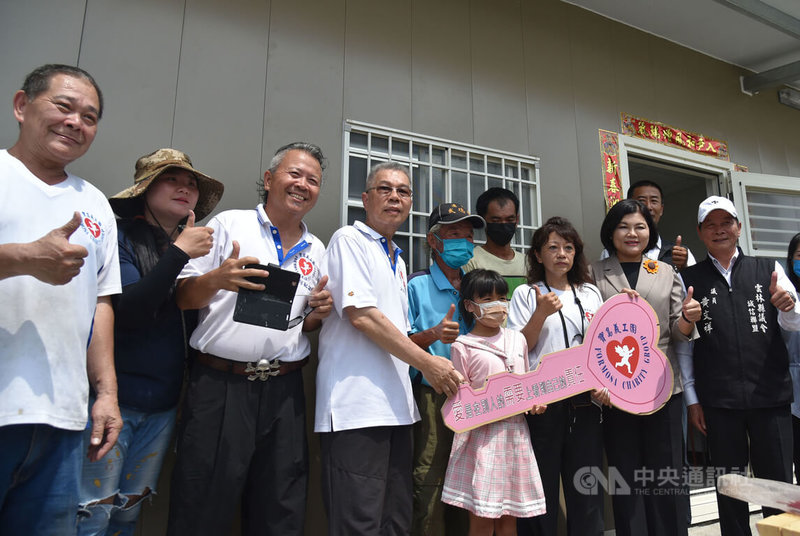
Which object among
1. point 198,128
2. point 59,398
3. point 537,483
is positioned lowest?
point 537,483

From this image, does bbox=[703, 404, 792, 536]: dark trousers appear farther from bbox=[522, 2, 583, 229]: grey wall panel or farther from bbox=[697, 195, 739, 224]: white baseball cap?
bbox=[522, 2, 583, 229]: grey wall panel

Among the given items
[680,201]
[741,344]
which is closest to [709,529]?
[741,344]

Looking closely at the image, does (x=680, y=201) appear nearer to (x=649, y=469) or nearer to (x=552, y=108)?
(x=552, y=108)

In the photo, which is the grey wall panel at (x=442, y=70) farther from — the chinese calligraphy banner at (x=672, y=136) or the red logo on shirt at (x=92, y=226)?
the red logo on shirt at (x=92, y=226)

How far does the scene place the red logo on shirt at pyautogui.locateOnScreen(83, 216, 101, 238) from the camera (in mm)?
1480

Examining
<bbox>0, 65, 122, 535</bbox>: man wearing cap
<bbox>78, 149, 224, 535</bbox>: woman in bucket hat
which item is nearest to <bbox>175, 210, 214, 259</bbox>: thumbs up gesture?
<bbox>78, 149, 224, 535</bbox>: woman in bucket hat

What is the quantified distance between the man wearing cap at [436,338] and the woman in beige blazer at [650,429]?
0.79 metres

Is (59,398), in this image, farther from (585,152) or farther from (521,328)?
(585,152)

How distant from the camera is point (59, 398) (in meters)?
1.30

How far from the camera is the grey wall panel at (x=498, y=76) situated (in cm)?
347

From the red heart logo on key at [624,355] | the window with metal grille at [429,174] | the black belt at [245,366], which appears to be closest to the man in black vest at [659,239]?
the window with metal grille at [429,174]

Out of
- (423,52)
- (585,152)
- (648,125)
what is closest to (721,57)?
(648,125)

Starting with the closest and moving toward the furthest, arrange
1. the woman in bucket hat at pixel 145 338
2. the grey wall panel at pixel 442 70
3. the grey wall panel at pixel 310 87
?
the woman in bucket hat at pixel 145 338 < the grey wall panel at pixel 310 87 < the grey wall panel at pixel 442 70

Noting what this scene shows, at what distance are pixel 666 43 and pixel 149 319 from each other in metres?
4.88
